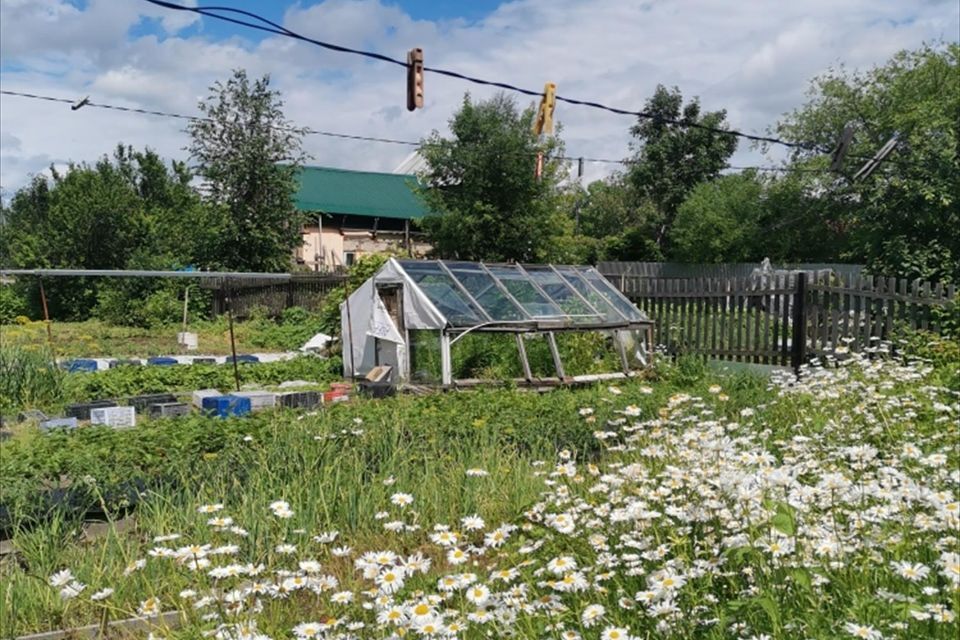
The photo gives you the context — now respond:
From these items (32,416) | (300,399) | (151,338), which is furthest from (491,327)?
(151,338)

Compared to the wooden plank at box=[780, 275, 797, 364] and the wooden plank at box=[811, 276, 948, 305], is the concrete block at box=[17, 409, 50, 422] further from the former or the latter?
the wooden plank at box=[811, 276, 948, 305]

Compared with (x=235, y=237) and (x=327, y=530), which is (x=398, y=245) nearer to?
(x=235, y=237)

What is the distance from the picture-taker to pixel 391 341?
34.8 feet

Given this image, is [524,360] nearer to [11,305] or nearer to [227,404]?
[227,404]

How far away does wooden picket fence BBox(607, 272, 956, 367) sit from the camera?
902 centimetres

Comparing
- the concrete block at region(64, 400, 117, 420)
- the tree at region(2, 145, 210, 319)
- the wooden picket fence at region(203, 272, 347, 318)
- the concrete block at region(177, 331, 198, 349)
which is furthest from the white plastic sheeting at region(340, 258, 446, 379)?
the tree at region(2, 145, 210, 319)

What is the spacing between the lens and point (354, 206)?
33938 millimetres

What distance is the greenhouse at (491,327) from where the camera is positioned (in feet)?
31.7

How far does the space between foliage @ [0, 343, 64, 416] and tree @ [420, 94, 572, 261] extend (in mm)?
13279

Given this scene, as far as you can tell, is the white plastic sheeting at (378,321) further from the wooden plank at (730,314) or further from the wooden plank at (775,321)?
the wooden plank at (775,321)

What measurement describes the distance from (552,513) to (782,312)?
26.8 ft

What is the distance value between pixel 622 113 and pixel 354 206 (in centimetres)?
2504

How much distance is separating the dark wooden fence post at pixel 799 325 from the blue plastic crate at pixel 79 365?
9934mm

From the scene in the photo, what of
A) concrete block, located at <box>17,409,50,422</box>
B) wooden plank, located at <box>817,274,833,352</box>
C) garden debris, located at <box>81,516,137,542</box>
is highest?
wooden plank, located at <box>817,274,833,352</box>
